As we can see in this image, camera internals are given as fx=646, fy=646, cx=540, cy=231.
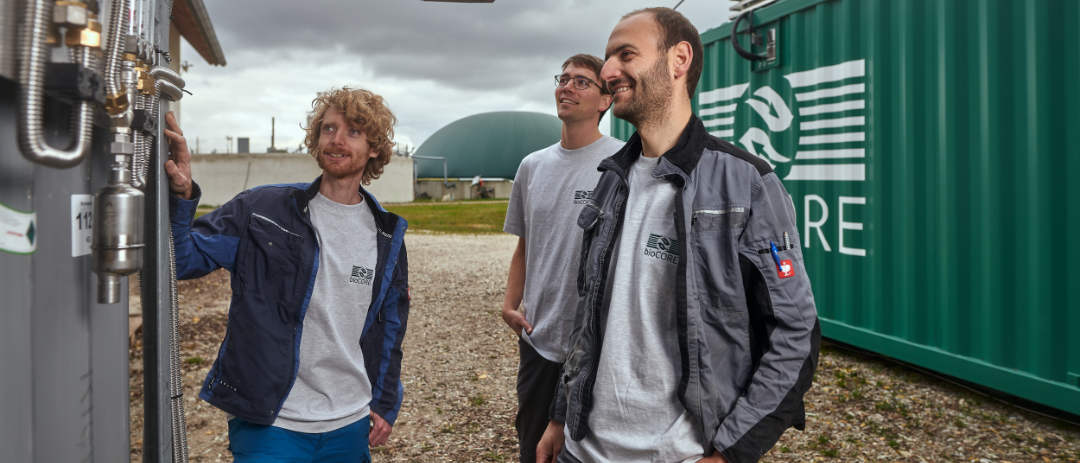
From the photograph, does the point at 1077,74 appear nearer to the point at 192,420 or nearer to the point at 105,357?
the point at 105,357

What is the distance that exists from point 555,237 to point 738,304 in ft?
4.04

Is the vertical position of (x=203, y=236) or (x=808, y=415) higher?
(x=203, y=236)

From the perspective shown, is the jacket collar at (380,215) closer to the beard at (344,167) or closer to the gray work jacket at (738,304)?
the beard at (344,167)

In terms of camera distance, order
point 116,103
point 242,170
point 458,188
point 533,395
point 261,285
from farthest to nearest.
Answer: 1. point 458,188
2. point 242,170
3. point 533,395
4. point 261,285
5. point 116,103

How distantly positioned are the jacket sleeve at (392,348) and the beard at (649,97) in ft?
3.45

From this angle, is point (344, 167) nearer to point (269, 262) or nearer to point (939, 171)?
point (269, 262)

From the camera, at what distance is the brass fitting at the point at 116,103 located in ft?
3.39

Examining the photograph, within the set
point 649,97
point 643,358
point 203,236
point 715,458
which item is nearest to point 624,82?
point 649,97

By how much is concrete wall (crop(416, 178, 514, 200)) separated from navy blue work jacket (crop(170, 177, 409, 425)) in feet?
145

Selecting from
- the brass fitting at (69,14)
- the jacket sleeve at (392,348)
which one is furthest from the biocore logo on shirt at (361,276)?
the brass fitting at (69,14)

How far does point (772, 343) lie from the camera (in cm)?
145

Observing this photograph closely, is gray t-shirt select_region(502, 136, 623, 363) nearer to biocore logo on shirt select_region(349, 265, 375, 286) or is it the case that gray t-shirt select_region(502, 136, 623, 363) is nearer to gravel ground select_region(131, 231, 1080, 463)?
biocore logo on shirt select_region(349, 265, 375, 286)

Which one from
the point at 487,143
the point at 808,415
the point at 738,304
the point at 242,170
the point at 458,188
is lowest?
the point at 808,415

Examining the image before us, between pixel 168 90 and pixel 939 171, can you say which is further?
pixel 939 171
